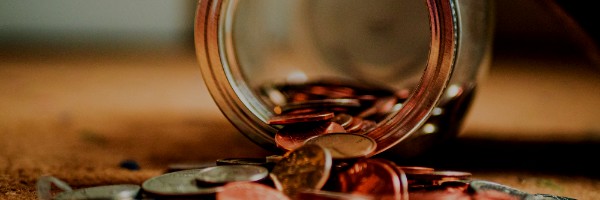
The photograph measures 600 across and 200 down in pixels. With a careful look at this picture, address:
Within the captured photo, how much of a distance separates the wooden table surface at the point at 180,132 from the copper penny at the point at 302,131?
0.31 metres

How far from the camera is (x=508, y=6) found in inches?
177

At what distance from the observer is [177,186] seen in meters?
0.83

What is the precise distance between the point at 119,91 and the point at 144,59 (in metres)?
2.02

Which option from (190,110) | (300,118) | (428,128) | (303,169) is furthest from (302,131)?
(190,110)

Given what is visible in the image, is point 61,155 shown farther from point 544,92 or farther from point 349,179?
point 544,92

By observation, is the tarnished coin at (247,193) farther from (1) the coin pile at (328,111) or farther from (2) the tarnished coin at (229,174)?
(1) the coin pile at (328,111)

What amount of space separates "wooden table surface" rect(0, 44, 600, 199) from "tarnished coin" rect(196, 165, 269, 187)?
291 mm

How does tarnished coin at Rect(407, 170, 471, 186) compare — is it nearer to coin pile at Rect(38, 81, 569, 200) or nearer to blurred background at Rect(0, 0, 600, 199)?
coin pile at Rect(38, 81, 569, 200)

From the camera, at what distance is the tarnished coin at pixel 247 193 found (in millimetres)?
771

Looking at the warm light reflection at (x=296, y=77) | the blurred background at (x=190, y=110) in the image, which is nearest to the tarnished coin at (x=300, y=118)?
the blurred background at (x=190, y=110)

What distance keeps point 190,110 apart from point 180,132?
440 mm

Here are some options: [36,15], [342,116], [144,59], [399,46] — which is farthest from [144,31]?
[342,116]

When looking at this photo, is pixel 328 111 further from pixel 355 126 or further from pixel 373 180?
pixel 373 180

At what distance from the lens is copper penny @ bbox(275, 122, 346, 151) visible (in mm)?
989
